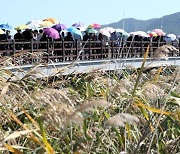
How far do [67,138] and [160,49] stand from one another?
0.91 meters

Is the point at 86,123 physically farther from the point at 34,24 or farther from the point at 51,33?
the point at 34,24

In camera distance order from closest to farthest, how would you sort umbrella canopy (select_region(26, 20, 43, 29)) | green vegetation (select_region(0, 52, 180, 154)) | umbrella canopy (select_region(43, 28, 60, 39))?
green vegetation (select_region(0, 52, 180, 154)) < umbrella canopy (select_region(43, 28, 60, 39)) < umbrella canopy (select_region(26, 20, 43, 29))

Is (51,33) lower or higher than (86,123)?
lower

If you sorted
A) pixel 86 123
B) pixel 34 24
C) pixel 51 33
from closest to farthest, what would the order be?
pixel 86 123 < pixel 51 33 < pixel 34 24

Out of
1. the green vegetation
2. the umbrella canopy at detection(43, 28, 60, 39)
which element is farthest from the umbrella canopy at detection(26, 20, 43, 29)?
the green vegetation

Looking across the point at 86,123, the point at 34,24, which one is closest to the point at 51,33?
the point at 34,24

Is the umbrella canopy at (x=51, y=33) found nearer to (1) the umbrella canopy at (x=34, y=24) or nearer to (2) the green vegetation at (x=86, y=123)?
(1) the umbrella canopy at (x=34, y=24)

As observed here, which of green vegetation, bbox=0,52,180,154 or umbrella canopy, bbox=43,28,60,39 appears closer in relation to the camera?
green vegetation, bbox=0,52,180,154

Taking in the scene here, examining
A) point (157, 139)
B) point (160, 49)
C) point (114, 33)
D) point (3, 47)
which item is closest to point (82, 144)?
point (157, 139)

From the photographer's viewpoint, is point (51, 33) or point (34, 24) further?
point (34, 24)

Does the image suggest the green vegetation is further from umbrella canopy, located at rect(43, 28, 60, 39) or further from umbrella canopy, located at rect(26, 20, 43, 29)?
umbrella canopy, located at rect(26, 20, 43, 29)

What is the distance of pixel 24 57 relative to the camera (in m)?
5.10

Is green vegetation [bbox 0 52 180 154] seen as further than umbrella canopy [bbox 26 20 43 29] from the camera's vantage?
No

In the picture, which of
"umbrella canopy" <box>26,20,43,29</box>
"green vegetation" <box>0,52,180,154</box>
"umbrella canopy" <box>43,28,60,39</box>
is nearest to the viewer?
"green vegetation" <box>0,52,180,154</box>
